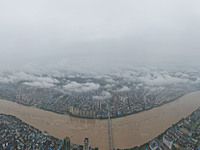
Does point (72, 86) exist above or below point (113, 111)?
above

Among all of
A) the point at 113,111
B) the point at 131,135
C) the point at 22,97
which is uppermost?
the point at 22,97

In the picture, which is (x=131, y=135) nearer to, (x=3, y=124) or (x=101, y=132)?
(x=101, y=132)

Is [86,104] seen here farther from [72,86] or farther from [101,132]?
[72,86]

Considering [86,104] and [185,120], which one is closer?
[185,120]

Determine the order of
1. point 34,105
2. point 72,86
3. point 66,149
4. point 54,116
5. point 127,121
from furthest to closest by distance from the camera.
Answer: point 72,86 → point 34,105 → point 54,116 → point 127,121 → point 66,149

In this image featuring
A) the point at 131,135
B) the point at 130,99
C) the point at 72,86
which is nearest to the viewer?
the point at 131,135

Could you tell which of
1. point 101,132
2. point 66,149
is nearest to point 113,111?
point 101,132

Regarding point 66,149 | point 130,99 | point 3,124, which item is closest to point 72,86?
point 130,99
